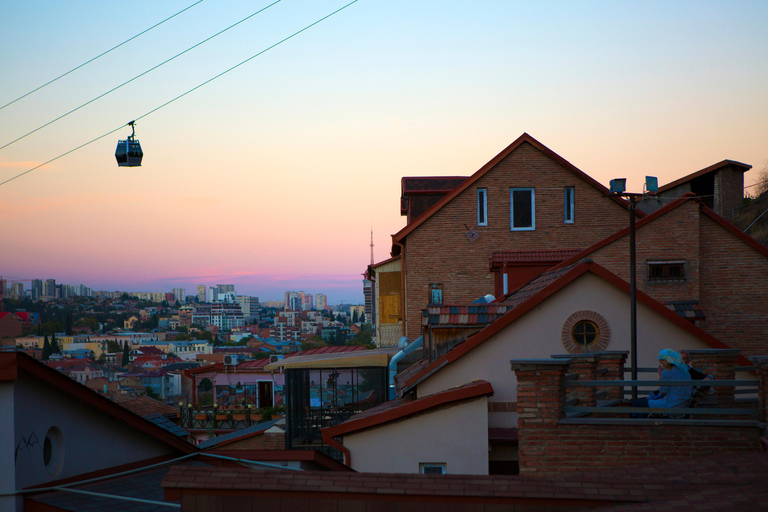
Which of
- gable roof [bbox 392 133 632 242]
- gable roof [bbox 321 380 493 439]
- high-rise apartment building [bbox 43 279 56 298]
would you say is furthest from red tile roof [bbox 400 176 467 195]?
high-rise apartment building [bbox 43 279 56 298]

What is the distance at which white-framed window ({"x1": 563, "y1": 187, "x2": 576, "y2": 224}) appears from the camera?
28250 mm

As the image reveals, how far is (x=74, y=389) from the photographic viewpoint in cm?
878

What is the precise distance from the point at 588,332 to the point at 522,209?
15092mm

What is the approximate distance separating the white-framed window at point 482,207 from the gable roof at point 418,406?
15690 millimetres

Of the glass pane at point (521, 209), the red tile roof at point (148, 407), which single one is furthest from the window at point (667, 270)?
the red tile roof at point (148, 407)

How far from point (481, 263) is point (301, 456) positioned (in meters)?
18.1

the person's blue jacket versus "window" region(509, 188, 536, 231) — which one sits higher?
"window" region(509, 188, 536, 231)

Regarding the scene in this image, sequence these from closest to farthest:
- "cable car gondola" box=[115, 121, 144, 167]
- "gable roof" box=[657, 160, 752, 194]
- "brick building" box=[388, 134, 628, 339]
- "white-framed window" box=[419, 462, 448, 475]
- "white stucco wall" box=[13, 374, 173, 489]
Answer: "white stucco wall" box=[13, 374, 173, 489] → "white-framed window" box=[419, 462, 448, 475] → "cable car gondola" box=[115, 121, 144, 167] → "brick building" box=[388, 134, 628, 339] → "gable roof" box=[657, 160, 752, 194]

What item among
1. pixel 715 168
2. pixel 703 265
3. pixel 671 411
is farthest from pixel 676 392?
pixel 715 168

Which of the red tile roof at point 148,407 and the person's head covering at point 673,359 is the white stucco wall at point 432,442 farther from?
the red tile roof at point 148,407

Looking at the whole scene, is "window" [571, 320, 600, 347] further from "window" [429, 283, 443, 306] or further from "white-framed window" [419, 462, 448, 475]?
"window" [429, 283, 443, 306]

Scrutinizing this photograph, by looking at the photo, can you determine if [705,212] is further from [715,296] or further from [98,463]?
[98,463]

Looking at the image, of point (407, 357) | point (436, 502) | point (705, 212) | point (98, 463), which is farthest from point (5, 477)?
point (705, 212)

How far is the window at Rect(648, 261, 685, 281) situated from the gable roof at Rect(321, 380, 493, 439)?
10200 millimetres
